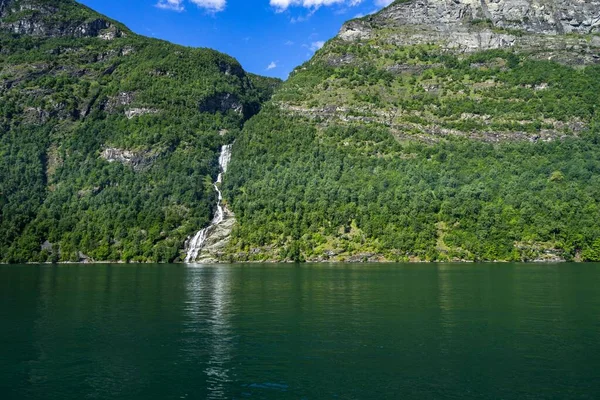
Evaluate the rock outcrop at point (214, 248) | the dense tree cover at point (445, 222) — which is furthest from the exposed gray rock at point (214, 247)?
the dense tree cover at point (445, 222)

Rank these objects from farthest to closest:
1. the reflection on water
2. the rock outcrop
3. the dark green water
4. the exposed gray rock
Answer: the exposed gray rock < the rock outcrop < the reflection on water < the dark green water

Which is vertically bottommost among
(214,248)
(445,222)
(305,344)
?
(305,344)

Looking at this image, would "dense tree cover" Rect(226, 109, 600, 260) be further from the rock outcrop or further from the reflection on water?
the reflection on water

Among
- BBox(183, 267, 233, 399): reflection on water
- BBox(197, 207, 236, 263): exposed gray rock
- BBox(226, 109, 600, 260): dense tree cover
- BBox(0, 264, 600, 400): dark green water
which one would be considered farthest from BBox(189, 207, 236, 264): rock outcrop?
BBox(0, 264, 600, 400): dark green water

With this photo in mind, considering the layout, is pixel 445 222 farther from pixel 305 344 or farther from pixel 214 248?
pixel 305 344

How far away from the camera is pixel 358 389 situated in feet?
104

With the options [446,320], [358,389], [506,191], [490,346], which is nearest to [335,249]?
[506,191]

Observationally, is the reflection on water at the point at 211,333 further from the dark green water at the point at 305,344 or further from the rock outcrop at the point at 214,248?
the rock outcrop at the point at 214,248

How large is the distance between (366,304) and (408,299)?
7616 mm

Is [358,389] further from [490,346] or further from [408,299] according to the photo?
[408,299]

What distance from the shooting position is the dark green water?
3241 cm

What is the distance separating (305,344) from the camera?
43875 millimetres

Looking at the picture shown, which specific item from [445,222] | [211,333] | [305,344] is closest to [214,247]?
[445,222]

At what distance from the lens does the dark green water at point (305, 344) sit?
32406mm
